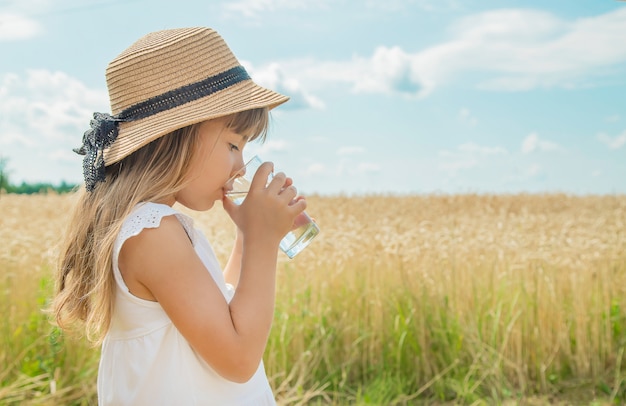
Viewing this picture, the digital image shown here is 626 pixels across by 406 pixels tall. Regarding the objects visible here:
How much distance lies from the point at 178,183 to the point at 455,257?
8.47ft

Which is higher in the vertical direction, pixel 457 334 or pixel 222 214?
pixel 222 214

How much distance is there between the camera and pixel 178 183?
3.91ft

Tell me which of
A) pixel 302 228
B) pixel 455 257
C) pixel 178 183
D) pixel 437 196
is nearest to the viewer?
pixel 178 183

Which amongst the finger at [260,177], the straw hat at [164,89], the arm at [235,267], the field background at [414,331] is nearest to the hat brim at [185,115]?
the straw hat at [164,89]

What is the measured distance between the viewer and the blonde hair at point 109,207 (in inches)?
46.3

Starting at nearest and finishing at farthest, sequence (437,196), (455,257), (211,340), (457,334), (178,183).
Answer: (211,340) → (178,183) → (457,334) → (455,257) → (437,196)

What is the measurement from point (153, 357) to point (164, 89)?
49 centimetres

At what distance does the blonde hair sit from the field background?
5.25ft

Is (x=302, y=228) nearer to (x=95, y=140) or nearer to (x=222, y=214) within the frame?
(x=95, y=140)

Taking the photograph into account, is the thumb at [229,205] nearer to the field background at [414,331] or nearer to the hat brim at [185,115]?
the hat brim at [185,115]

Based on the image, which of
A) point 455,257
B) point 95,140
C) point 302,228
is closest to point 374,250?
point 455,257

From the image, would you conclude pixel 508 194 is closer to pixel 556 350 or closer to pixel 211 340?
pixel 556 350

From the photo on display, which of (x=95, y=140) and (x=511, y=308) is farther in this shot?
(x=511, y=308)

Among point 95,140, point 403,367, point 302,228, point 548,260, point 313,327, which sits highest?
point 95,140
